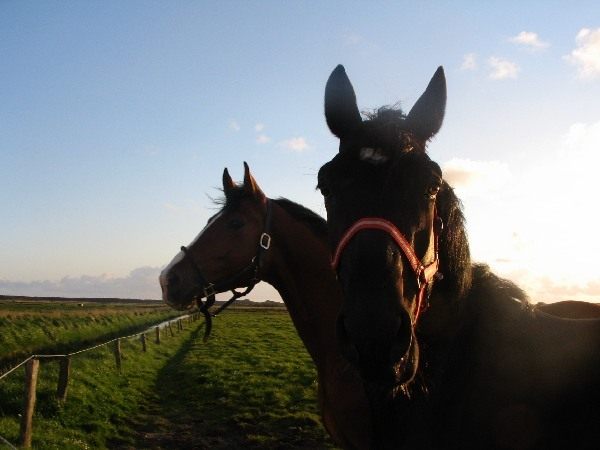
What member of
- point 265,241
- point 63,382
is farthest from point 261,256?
point 63,382

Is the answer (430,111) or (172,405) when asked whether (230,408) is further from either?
(430,111)

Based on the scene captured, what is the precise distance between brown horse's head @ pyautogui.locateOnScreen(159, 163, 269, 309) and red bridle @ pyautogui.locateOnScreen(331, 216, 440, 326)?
2992mm

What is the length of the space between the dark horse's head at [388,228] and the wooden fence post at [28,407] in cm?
715

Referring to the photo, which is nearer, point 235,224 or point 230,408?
point 235,224

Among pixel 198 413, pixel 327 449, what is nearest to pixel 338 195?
pixel 327 449

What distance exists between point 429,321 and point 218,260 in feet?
10.5

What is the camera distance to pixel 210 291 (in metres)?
5.51

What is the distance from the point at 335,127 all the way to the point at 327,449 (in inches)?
286

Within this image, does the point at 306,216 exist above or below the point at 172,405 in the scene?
above

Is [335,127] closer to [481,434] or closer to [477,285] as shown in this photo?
[477,285]

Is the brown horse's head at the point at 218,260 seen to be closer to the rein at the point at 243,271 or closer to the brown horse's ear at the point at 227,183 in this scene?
the rein at the point at 243,271

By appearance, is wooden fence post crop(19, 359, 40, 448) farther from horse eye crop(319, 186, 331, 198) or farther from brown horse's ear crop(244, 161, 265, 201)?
horse eye crop(319, 186, 331, 198)

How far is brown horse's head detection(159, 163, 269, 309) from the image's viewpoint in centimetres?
542

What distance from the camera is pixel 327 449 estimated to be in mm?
8531
